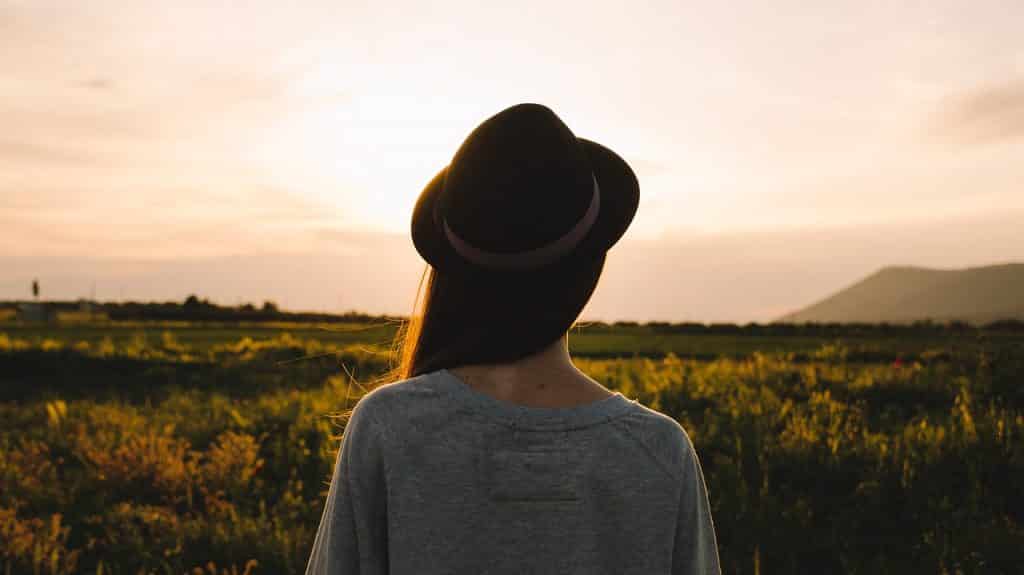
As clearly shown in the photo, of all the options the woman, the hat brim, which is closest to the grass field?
the hat brim

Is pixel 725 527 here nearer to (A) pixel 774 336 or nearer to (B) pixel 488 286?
(B) pixel 488 286

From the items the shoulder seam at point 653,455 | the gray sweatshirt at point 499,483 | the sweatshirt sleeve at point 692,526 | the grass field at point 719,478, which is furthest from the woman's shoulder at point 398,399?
the grass field at point 719,478

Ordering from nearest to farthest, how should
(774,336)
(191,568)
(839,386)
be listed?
(191,568), (839,386), (774,336)

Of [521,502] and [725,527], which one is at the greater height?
[521,502]

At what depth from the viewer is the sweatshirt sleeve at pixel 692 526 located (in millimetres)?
1592

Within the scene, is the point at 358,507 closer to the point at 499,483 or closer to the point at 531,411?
the point at 499,483

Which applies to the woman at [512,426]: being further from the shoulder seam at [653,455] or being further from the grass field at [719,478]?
the grass field at [719,478]

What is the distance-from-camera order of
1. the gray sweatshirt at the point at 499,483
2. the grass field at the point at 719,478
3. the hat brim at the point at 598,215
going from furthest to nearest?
the grass field at the point at 719,478 → the hat brim at the point at 598,215 → the gray sweatshirt at the point at 499,483

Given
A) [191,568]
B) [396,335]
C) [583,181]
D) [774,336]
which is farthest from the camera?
[774,336]

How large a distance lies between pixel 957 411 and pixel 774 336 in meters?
33.9

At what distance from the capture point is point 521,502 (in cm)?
143

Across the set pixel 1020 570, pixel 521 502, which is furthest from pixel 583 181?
pixel 1020 570

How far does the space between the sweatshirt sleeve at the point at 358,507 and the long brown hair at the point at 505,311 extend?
0.66 ft

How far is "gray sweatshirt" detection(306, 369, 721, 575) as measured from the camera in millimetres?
1426
